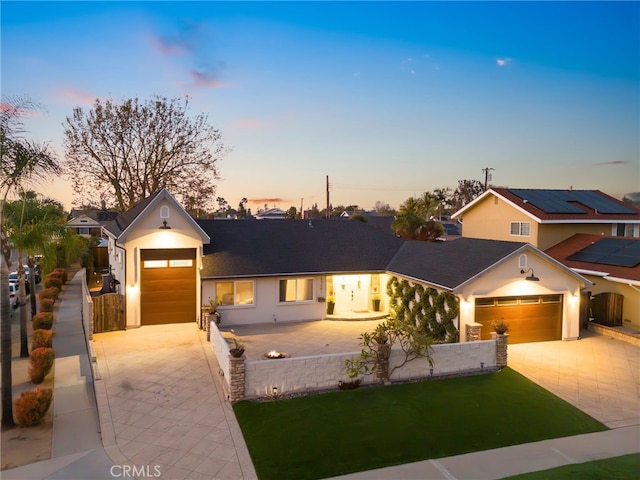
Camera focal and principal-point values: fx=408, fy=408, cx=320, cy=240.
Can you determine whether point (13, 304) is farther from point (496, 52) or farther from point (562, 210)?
point (562, 210)

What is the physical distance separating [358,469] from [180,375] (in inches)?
278

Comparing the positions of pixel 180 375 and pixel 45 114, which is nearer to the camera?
pixel 45 114

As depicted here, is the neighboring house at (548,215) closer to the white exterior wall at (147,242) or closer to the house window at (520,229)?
the house window at (520,229)

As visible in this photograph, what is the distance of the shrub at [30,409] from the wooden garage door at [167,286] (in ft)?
28.6

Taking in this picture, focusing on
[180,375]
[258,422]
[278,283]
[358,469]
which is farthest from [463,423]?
[278,283]

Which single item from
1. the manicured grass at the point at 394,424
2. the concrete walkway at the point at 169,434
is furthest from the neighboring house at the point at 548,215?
the manicured grass at the point at 394,424

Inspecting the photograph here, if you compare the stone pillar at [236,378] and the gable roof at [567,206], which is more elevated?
the gable roof at [567,206]

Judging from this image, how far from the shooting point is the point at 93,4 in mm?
15609

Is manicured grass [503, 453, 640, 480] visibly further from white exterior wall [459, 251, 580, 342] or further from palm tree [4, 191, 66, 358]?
palm tree [4, 191, 66, 358]

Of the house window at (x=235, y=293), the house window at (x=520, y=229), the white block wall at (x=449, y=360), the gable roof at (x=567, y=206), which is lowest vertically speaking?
the white block wall at (x=449, y=360)

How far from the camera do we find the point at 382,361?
12797 mm

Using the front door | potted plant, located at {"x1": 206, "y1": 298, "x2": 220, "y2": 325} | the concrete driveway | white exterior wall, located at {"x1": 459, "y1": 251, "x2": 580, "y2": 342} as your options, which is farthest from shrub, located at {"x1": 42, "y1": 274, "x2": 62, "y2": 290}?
the concrete driveway

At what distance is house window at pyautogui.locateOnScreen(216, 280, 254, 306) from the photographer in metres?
19.1

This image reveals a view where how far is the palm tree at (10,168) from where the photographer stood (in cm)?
1009
